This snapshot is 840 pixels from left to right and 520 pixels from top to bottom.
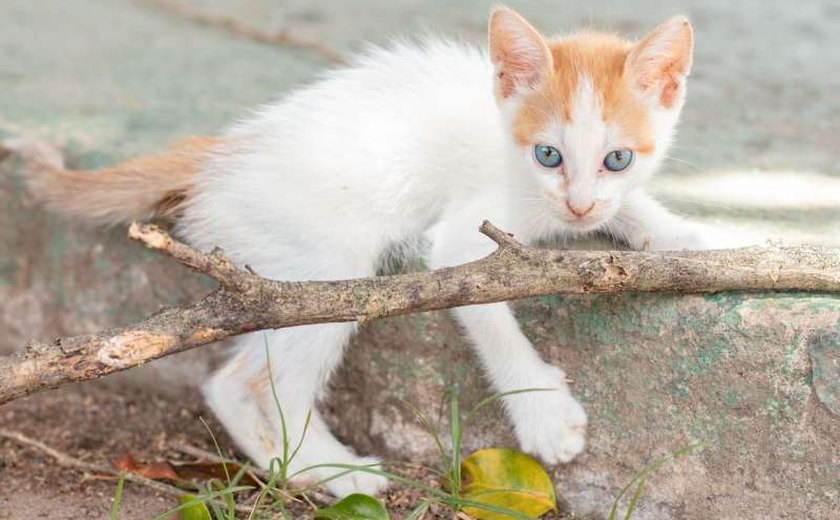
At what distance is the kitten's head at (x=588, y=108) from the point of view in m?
2.09

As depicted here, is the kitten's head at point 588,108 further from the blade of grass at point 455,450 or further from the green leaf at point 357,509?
the green leaf at point 357,509

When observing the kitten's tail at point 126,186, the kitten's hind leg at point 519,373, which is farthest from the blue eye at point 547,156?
the kitten's tail at point 126,186

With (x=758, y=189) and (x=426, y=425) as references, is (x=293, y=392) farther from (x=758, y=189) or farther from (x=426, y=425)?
(x=758, y=189)

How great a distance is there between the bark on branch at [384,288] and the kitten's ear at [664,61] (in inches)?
15.0

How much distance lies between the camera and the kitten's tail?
8.61 ft

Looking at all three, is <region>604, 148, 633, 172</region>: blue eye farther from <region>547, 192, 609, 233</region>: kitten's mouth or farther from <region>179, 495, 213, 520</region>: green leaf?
<region>179, 495, 213, 520</region>: green leaf

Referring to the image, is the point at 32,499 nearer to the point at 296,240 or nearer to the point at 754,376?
the point at 296,240

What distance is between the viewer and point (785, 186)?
2799 millimetres

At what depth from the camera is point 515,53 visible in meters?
2.19

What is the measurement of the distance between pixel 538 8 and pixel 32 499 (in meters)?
3.65

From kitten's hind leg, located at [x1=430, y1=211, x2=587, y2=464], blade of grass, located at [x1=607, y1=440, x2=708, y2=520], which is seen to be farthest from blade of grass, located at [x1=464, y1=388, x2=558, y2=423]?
blade of grass, located at [x1=607, y1=440, x2=708, y2=520]

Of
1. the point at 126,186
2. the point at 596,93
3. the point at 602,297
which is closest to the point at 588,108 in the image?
the point at 596,93

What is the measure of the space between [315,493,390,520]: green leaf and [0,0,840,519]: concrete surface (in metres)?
0.39

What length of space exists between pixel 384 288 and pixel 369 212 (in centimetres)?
56
